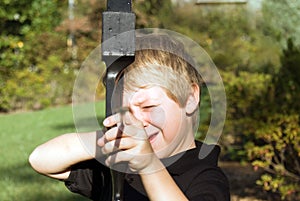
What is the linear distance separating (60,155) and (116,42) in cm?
69

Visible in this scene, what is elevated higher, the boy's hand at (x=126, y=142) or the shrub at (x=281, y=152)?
the boy's hand at (x=126, y=142)

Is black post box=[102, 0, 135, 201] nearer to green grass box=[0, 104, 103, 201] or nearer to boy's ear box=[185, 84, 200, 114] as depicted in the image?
boy's ear box=[185, 84, 200, 114]

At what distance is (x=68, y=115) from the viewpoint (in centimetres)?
1512

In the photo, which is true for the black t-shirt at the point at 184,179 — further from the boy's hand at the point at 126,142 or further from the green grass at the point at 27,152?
the boy's hand at the point at 126,142

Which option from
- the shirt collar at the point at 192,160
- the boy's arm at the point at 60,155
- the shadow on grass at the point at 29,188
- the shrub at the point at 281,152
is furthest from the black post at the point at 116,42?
the shadow on grass at the point at 29,188

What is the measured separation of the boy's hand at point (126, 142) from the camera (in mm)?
1215

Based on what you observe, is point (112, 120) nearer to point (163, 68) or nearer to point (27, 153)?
point (163, 68)

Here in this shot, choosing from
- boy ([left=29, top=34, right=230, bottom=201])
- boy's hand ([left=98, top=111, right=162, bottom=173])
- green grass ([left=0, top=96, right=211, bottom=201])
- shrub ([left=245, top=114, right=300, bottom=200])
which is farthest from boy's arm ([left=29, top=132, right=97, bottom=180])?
shrub ([left=245, top=114, right=300, bottom=200])

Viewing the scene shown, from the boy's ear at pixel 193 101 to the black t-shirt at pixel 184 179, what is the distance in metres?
0.15

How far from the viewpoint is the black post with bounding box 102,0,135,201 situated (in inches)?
48.9

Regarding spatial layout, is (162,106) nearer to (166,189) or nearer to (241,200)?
(166,189)

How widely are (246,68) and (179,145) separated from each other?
21.8ft

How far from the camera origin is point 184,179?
1.91 metres

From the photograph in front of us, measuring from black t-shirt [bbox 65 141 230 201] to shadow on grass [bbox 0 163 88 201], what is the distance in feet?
12.4
